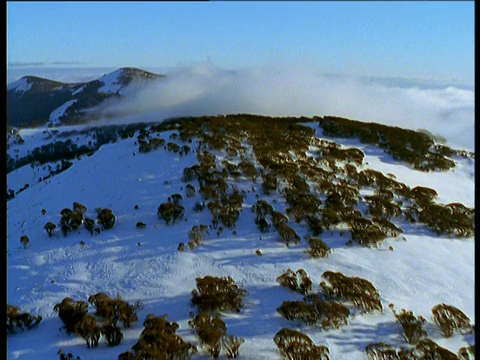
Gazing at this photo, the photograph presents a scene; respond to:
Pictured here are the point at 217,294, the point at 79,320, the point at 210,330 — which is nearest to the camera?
the point at 210,330

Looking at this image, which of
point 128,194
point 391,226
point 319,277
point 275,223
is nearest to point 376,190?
point 391,226

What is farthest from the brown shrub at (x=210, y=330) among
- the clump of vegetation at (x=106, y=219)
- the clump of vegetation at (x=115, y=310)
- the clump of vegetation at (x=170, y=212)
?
the clump of vegetation at (x=106, y=219)

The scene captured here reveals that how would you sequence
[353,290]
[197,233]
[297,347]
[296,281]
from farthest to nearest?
[197,233] → [296,281] → [353,290] → [297,347]

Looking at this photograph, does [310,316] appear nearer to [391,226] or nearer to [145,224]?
[391,226]

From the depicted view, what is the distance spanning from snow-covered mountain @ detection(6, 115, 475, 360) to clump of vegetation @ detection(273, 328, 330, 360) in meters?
0.35

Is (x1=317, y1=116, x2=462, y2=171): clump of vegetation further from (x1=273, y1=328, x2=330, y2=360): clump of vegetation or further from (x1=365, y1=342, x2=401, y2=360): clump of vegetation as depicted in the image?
(x1=273, y1=328, x2=330, y2=360): clump of vegetation

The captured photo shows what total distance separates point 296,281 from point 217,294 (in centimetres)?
288

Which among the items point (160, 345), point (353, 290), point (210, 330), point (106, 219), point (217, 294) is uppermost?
point (106, 219)

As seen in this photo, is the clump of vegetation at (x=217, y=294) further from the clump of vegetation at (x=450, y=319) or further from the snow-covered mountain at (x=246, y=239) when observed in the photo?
the clump of vegetation at (x=450, y=319)

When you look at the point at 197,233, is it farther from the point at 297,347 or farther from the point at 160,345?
the point at 297,347

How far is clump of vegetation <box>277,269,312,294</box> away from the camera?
11.9m

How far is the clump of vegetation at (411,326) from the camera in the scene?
32.1ft

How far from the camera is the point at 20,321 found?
10531 millimetres

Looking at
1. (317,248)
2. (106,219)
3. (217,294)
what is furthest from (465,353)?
(106,219)
